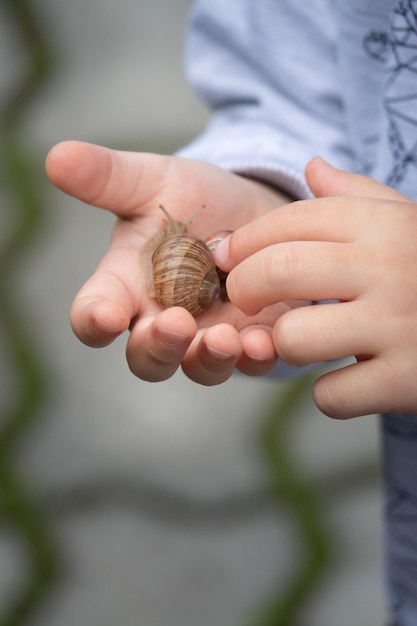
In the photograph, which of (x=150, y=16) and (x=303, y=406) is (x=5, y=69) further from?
(x=303, y=406)

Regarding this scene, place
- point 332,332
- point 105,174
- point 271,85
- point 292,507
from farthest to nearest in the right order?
point 292,507 < point 271,85 < point 105,174 < point 332,332

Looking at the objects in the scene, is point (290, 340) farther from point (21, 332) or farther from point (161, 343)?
point (21, 332)

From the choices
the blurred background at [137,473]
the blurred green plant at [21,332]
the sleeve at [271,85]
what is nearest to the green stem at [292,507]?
the blurred background at [137,473]

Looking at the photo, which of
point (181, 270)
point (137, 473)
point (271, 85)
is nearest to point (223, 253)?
point (181, 270)

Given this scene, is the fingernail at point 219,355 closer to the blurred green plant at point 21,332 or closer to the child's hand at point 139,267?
the child's hand at point 139,267

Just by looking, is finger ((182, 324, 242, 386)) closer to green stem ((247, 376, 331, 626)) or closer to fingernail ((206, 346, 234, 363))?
fingernail ((206, 346, 234, 363))

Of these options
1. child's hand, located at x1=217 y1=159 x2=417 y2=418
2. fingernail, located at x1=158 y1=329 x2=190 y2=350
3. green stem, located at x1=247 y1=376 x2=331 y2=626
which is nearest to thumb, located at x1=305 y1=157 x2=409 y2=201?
child's hand, located at x1=217 y1=159 x2=417 y2=418

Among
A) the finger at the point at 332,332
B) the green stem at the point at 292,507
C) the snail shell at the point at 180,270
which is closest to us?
the finger at the point at 332,332
